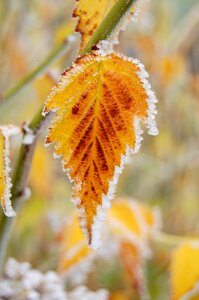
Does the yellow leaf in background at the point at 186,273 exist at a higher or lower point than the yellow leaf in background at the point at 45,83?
lower

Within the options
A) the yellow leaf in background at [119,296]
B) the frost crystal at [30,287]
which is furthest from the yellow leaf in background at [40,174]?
the frost crystal at [30,287]

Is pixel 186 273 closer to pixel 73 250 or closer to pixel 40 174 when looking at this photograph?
pixel 73 250

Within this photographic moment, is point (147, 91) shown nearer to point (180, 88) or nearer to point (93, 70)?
point (93, 70)

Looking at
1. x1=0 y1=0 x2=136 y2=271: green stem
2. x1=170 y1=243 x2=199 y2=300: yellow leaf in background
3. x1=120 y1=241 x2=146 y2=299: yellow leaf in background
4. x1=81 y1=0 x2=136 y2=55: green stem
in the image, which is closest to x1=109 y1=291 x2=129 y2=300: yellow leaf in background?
x1=120 y1=241 x2=146 y2=299: yellow leaf in background

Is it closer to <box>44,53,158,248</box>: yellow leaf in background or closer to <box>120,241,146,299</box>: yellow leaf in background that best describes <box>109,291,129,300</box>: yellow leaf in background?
<box>120,241,146,299</box>: yellow leaf in background

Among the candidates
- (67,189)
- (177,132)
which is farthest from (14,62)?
(177,132)

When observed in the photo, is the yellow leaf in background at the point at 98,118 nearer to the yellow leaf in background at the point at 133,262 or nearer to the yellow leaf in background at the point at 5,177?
the yellow leaf in background at the point at 5,177
